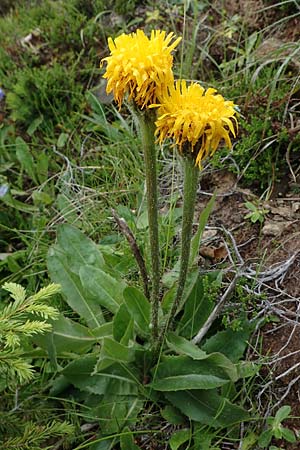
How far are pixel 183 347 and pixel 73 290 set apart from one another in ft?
1.75

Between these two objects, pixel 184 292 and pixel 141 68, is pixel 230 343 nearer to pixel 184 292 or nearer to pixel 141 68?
pixel 184 292

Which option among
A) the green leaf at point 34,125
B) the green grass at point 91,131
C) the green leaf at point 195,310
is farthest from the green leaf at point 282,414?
the green leaf at point 34,125

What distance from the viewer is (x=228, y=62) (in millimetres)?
3133

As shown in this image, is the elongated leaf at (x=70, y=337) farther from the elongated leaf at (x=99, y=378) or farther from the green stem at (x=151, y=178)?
the green stem at (x=151, y=178)

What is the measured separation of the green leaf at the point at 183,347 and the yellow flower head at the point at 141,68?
808 mm

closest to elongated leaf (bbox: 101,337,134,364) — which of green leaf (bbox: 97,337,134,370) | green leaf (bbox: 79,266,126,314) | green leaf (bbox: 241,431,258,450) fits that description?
green leaf (bbox: 97,337,134,370)

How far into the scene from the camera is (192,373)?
1.95 meters

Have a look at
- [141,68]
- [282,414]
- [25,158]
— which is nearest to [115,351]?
[282,414]

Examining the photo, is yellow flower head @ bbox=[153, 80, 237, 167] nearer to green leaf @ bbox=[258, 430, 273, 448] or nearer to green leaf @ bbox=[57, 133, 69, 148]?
green leaf @ bbox=[258, 430, 273, 448]

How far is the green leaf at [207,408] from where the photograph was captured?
189cm

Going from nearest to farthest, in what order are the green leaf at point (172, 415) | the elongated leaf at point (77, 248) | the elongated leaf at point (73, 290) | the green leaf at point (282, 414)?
the green leaf at point (282, 414) < the green leaf at point (172, 415) < the elongated leaf at point (73, 290) < the elongated leaf at point (77, 248)

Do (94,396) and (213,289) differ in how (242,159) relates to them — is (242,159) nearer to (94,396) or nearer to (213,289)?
(213,289)

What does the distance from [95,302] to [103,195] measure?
649 millimetres

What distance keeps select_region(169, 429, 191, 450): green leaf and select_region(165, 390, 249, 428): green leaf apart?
0.17 ft
